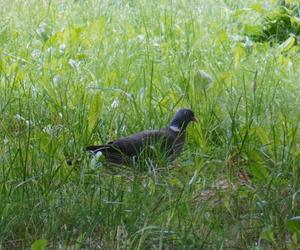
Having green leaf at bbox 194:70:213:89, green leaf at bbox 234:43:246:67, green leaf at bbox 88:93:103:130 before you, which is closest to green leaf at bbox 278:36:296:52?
green leaf at bbox 234:43:246:67

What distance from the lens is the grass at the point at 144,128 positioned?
2861 millimetres

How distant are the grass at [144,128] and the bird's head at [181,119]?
6 centimetres

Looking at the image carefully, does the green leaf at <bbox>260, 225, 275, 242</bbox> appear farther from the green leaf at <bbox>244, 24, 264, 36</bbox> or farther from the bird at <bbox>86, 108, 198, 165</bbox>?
the green leaf at <bbox>244, 24, 264, 36</bbox>

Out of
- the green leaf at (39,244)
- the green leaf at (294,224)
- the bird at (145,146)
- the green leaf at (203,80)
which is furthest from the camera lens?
the green leaf at (203,80)

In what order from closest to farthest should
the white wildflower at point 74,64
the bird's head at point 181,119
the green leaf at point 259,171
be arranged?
the green leaf at point 259,171 < the bird's head at point 181,119 < the white wildflower at point 74,64

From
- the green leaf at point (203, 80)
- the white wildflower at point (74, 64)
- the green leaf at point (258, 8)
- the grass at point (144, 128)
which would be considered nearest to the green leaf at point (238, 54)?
the grass at point (144, 128)

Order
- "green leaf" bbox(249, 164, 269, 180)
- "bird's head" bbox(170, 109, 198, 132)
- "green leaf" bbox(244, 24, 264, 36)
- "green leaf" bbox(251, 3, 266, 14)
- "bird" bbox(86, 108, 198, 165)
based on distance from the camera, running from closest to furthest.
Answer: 1. "green leaf" bbox(249, 164, 269, 180)
2. "bird" bbox(86, 108, 198, 165)
3. "bird's head" bbox(170, 109, 198, 132)
4. "green leaf" bbox(244, 24, 264, 36)
5. "green leaf" bbox(251, 3, 266, 14)

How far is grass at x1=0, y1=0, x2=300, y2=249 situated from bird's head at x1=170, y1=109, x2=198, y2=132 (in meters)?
0.06

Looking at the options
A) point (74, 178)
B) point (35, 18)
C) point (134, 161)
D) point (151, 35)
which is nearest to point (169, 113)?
point (134, 161)

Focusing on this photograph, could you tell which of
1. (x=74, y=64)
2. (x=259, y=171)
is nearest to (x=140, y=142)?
(x=259, y=171)

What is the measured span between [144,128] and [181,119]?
0.26 m

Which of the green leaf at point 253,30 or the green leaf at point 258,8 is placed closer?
the green leaf at point 253,30

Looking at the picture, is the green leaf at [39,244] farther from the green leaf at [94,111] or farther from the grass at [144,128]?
the green leaf at [94,111]

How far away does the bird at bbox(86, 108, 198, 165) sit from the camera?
355 cm
